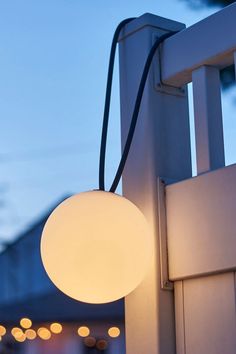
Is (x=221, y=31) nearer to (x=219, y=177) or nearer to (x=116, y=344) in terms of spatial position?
(x=219, y=177)

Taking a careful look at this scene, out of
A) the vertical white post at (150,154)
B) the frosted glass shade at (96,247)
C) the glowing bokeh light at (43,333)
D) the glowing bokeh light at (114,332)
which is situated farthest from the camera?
the glowing bokeh light at (43,333)

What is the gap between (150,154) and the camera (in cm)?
106

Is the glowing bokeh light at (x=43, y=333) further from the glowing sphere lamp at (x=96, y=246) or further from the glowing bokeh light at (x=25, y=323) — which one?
the glowing sphere lamp at (x=96, y=246)

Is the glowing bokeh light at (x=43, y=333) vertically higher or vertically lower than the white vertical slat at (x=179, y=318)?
higher

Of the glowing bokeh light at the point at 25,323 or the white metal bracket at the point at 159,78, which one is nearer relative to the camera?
the white metal bracket at the point at 159,78

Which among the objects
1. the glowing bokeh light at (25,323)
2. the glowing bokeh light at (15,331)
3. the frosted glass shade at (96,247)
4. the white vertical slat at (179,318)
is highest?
the glowing bokeh light at (25,323)

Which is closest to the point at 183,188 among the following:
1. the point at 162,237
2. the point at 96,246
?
the point at 162,237

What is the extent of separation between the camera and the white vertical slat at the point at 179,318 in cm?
100

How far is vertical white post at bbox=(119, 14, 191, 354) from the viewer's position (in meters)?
1.01

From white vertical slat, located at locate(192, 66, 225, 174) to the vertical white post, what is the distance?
0.18 feet

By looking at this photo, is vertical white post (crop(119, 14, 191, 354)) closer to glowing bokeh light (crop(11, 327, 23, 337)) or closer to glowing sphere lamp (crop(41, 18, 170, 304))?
glowing sphere lamp (crop(41, 18, 170, 304))

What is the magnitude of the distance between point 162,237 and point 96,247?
15cm

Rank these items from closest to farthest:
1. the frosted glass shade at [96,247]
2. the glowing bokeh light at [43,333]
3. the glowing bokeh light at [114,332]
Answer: the frosted glass shade at [96,247], the glowing bokeh light at [114,332], the glowing bokeh light at [43,333]

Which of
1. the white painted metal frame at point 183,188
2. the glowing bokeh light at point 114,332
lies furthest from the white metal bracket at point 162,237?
the glowing bokeh light at point 114,332
